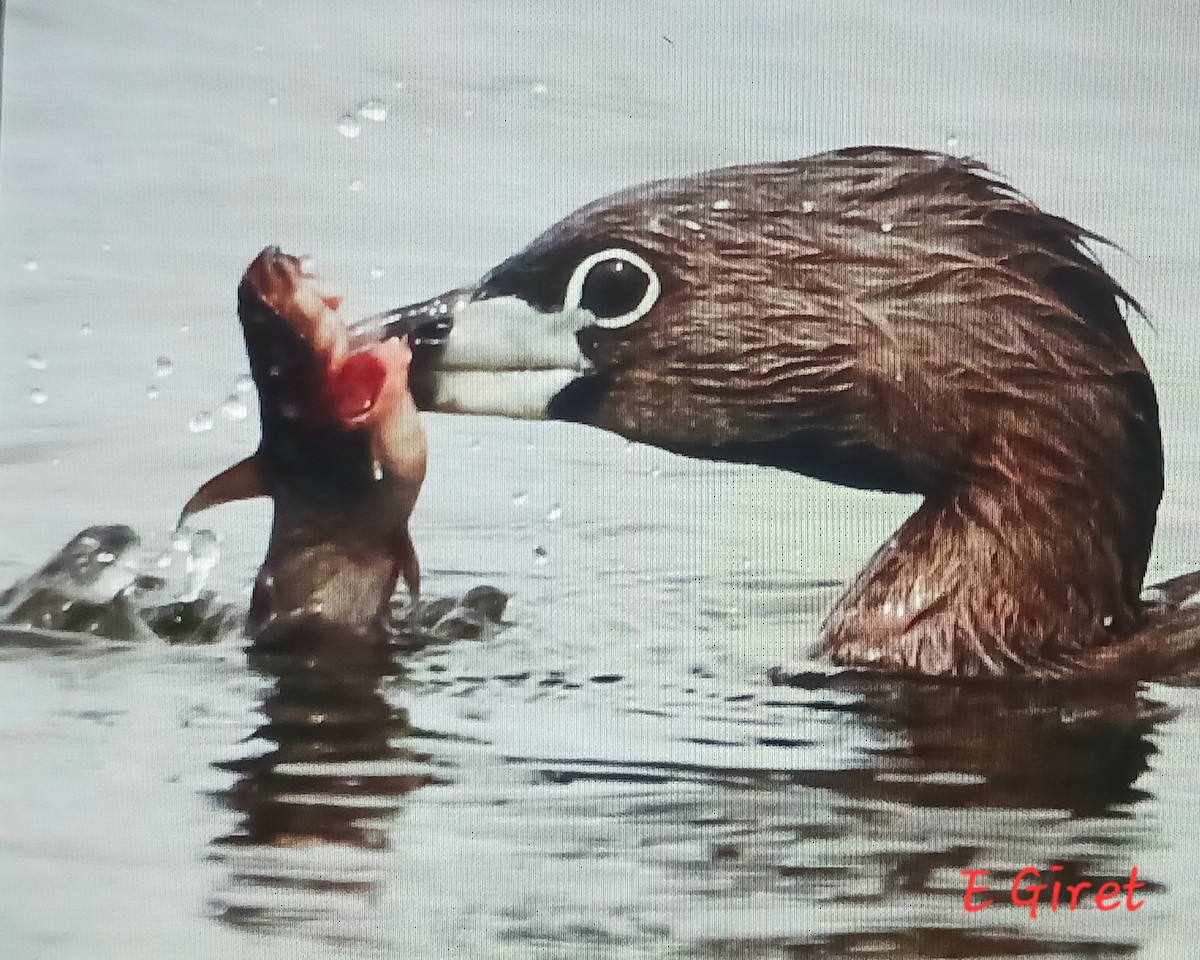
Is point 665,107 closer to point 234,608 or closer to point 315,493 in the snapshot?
point 315,493

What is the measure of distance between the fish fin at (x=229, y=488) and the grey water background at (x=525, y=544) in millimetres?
12

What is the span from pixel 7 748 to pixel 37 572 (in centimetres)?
13

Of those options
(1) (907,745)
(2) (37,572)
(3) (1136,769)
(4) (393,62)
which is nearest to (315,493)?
(2) (37,572)

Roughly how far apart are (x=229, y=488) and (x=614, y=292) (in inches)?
12.4

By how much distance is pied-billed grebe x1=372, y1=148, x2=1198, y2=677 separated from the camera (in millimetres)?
814

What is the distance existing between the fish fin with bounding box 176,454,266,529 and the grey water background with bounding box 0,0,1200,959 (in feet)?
0.04

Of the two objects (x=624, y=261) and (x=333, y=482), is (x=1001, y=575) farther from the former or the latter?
(x=333, y=482)

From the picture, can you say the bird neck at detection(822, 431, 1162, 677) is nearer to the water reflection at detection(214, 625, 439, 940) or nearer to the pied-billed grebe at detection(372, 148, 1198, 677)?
the pied-billed grebe at detection(372, 148, 1198, 677)

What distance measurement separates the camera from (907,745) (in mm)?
796

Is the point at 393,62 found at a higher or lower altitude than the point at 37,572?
higher

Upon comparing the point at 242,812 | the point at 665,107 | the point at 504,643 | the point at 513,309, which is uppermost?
the point at 665,107
